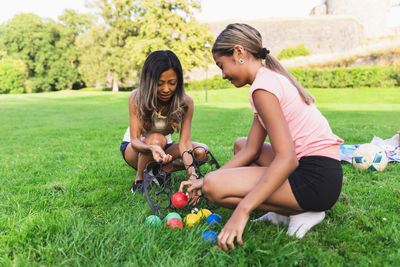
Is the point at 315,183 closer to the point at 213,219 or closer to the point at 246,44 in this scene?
the point at 213,219

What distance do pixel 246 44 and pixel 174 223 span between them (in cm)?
131

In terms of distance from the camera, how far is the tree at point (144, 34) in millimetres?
29609

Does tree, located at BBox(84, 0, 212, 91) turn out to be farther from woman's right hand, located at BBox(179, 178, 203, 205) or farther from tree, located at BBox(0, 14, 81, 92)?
woman's right hand, located at BBox(179, 178, 203, 205)

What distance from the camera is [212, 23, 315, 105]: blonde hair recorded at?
204cm

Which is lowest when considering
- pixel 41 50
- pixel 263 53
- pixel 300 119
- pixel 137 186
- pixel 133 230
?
pixel 137 186

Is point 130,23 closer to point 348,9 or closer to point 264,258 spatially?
point 348,9

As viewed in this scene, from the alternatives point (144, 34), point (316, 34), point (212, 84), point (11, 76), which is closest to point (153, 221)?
point (212, 84)

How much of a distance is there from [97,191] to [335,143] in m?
2.18

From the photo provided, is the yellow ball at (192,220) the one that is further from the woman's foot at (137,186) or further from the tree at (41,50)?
the tree at (41,50)

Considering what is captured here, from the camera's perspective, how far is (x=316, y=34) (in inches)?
1615

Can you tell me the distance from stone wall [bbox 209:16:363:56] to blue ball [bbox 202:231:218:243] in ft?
132

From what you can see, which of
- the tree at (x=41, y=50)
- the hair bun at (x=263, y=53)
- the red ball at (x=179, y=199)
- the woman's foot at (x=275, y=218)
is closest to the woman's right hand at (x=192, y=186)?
the red ball at (x=179, y=199)

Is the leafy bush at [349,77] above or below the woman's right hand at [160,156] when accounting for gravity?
above

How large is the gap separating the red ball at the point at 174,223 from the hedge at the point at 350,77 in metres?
23.8
